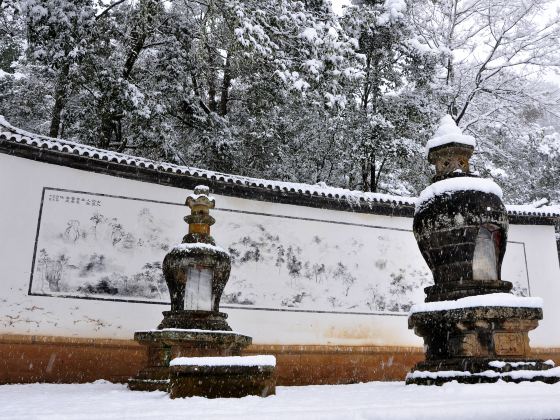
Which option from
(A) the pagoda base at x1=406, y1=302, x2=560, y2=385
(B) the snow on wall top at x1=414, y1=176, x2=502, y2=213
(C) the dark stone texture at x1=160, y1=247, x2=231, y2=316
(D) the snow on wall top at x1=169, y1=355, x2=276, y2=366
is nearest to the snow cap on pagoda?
(B) the snow on wall top at x1=414, y1=176, x2=502, y2=213

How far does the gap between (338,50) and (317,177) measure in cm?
647

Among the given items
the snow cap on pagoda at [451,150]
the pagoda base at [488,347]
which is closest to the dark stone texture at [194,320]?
the pagoda base at [488,347]

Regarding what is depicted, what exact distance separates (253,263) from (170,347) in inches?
122

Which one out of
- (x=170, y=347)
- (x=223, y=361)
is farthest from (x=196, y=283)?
(x=223, y=361)

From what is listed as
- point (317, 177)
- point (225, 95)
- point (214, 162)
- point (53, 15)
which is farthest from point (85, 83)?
point (317, 177)

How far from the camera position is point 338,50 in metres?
9.10

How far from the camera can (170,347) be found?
6.54m

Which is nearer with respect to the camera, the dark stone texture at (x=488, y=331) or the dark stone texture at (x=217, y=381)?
the dark stone texture at (x=217, y=381)

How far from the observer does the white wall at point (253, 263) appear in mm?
7859

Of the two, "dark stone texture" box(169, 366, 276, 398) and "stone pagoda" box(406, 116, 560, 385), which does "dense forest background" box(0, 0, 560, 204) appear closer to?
"stone pagoda" box(406, 116, 560, 385)

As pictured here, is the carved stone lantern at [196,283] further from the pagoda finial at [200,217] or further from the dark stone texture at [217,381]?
the dark stone texture at [217,381]

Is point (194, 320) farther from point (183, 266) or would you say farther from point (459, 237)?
point (459, 237)

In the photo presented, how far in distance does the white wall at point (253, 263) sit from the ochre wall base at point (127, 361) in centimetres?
18

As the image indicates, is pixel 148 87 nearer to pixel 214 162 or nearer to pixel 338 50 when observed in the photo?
pixel 214 162
